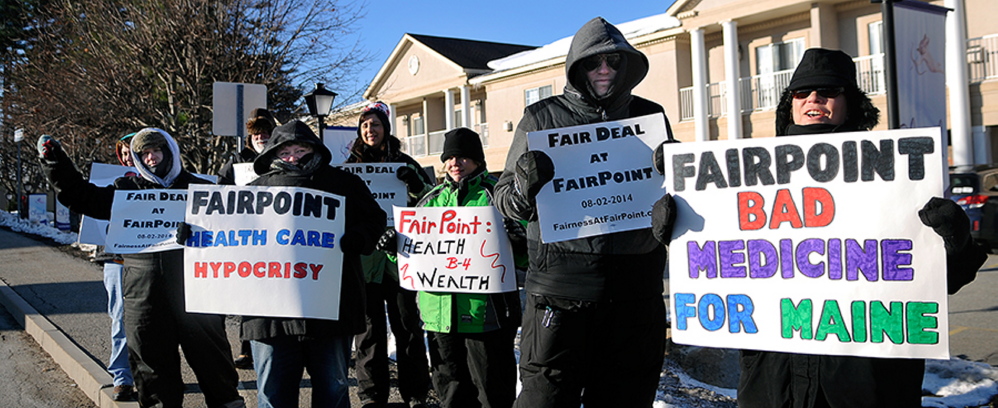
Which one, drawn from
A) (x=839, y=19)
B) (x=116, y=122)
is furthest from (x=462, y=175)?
(x=839, y=19)

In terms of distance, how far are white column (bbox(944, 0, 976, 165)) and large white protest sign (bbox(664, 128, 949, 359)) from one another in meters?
17.9

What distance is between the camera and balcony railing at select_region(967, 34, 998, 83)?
18.1 metres

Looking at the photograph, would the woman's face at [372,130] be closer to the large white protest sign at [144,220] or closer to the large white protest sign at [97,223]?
the large white protest sign at [144,220]

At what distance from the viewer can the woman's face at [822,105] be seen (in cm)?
265

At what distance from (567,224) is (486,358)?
1386 millimetres

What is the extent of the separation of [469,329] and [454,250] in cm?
46

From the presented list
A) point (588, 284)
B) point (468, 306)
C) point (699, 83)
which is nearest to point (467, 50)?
point (699, 83)

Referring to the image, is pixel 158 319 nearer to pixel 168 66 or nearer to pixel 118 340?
pixel 118 340

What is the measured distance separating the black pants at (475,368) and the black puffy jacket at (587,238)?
110 centimetres

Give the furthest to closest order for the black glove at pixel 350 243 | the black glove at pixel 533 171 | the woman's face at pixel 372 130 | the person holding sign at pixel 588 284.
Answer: the woman's face at pixel 372 130, the black glove at pixel 350 243, the person holding sign at pixel 588 284, the black glove at pixel 533 171

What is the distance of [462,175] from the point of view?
4574 millimetres

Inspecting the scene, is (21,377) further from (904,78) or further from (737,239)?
(904,78)

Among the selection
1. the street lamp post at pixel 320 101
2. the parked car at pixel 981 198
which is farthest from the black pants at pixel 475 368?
the parked car at pixel 981 198

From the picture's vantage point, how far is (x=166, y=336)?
14.9 feet
